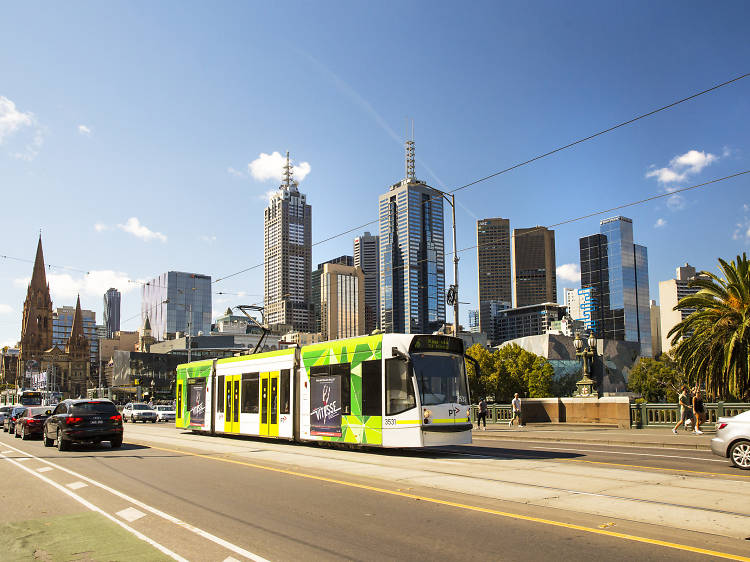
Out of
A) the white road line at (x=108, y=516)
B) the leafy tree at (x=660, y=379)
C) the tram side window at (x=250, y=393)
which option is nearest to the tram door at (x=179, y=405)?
the tram side window at (x=250, y=393)

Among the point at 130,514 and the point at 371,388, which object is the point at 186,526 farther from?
the point at 371,388

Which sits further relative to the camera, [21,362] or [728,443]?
[21,362]

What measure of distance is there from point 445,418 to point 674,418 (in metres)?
14.8

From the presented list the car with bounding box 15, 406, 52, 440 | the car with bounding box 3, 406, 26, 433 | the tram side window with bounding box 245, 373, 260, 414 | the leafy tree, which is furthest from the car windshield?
the leafy tree

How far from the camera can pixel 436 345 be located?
17391 millimetres

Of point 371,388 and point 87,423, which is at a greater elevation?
point 371,388

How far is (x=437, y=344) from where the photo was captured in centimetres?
1744

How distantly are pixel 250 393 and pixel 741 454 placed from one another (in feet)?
53.4

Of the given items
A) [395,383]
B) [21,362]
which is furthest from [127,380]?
[395,383]

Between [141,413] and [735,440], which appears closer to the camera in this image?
[735,440]

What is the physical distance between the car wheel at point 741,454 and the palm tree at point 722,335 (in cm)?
1403

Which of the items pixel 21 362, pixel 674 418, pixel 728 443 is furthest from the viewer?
pixel 21 362

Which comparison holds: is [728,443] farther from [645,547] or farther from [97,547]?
[97,547]

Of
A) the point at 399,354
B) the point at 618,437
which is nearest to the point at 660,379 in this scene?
the point at 618,437
